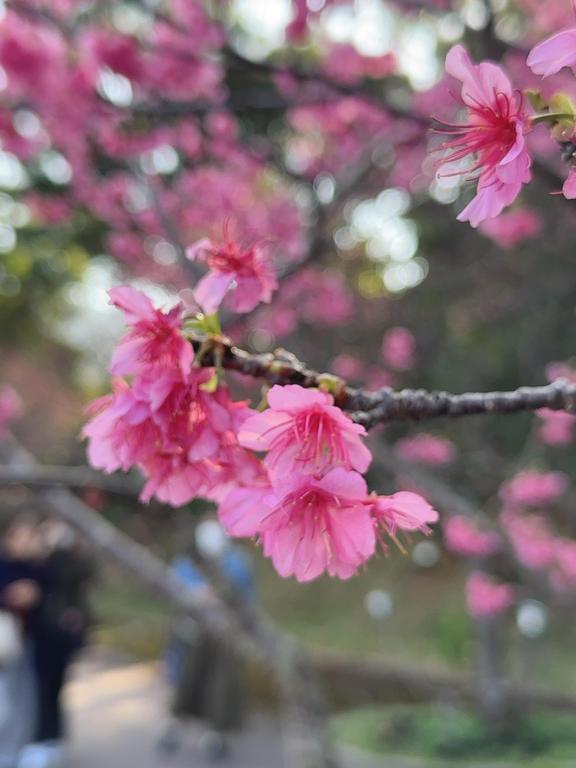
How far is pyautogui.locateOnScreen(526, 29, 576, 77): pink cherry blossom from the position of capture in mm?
651

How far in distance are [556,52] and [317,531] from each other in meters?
0.48

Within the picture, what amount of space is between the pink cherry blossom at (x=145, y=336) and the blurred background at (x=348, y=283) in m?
0.21

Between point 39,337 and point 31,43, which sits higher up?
point 39,337

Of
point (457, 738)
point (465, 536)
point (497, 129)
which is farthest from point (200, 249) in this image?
point (457, 738)

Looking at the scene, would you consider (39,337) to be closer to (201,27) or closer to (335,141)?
(335,141)

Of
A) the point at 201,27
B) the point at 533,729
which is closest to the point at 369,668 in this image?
the point at 533,729

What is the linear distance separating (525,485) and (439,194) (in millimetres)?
2950

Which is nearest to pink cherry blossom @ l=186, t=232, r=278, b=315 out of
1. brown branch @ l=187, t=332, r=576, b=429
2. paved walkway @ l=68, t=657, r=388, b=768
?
brown branch @ l=187, t=332, r=576, b=429

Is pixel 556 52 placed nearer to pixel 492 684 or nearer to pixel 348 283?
pixel 492 684

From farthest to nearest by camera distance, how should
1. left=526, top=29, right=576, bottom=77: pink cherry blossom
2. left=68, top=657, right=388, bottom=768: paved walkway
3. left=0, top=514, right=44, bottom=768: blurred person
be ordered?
left=68, top=657, right=388, bottom=768: paved walkway, left=0, top=514, right=44, bottom=768: blurred person, left=526, top=29, right=576, bottom=77: pink cherry blossom

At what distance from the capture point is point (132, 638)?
29.6ft

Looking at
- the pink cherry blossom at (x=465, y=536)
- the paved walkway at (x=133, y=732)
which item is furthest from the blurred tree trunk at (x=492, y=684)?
the pink cherry blossom at (x=465, y=536)

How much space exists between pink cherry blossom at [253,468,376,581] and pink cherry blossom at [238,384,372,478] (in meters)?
0.02

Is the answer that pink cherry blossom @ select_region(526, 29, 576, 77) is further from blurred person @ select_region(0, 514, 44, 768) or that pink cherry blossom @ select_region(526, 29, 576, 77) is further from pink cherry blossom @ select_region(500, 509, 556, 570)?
blurred person @ select_region(0, 514, 44, 768)
